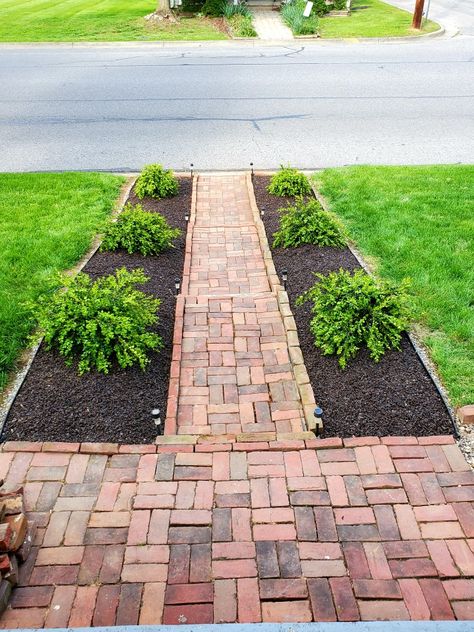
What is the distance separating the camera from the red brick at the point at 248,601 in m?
2.72

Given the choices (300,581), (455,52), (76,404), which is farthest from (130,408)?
(455,52)

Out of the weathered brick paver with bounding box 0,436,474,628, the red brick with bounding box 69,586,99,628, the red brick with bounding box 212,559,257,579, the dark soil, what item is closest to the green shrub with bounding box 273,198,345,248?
the dark soil

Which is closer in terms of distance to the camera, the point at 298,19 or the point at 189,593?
the point at 189,593

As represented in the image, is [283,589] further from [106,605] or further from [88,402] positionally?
[88,402]

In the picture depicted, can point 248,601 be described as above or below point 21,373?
above

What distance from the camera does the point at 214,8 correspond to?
22328 millimetres

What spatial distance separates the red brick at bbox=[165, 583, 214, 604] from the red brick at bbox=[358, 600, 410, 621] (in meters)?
0.78

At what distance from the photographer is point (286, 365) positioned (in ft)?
Result: 14.9

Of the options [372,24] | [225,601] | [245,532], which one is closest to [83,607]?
[225,601]

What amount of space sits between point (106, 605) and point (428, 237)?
533cm

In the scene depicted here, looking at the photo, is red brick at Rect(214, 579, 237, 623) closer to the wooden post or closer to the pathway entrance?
the pathway entrance

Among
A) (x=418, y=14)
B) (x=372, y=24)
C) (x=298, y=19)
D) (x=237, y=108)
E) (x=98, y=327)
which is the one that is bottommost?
(x=237, y=108)

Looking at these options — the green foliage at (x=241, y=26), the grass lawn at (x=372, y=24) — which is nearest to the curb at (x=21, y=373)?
the green foliage at (x=241, y=26)

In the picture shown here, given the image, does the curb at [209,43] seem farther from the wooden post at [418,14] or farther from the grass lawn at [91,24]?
the wooden post at [418,14]
